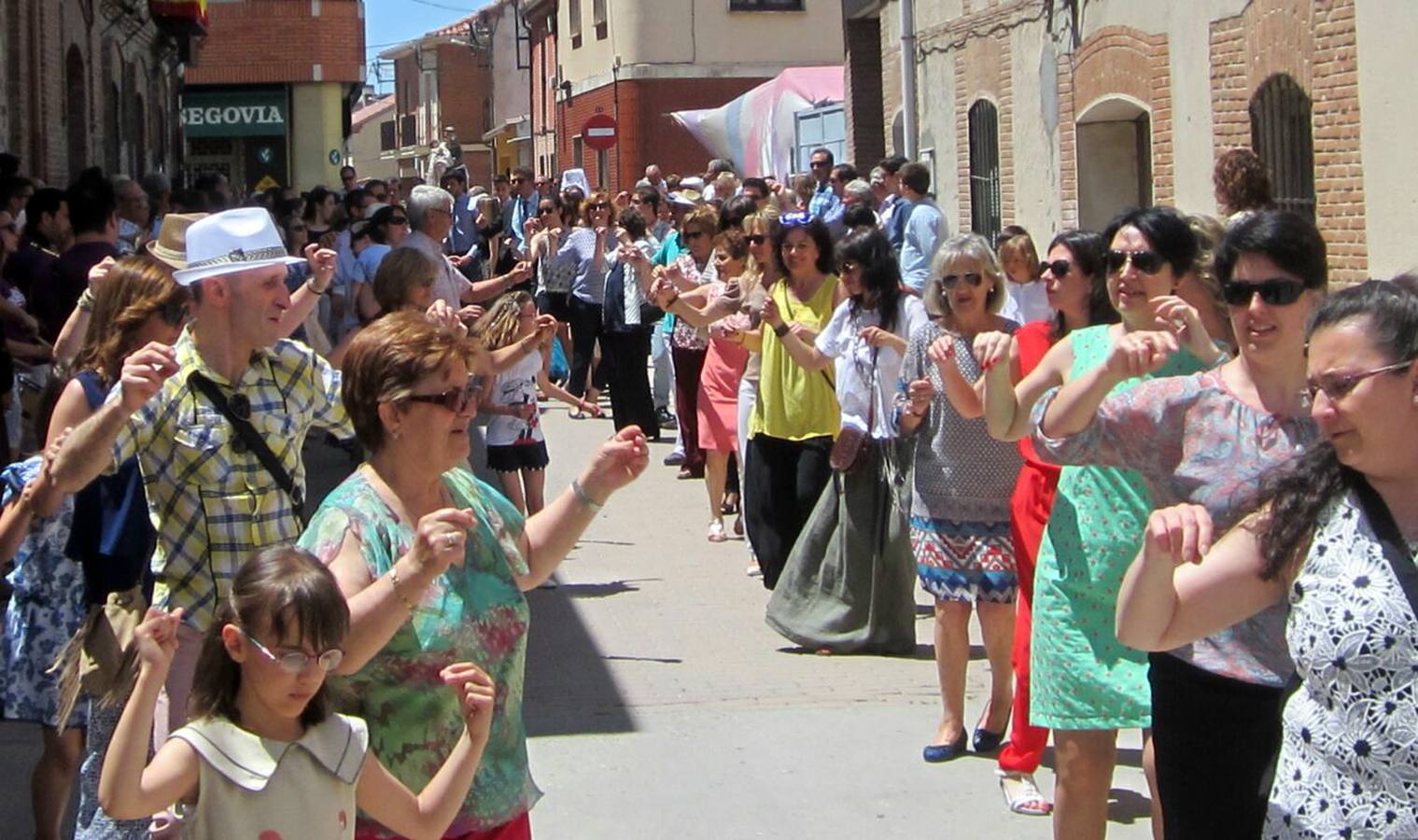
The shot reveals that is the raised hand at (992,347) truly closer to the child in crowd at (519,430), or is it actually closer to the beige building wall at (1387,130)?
the child in crowd at (519,430)

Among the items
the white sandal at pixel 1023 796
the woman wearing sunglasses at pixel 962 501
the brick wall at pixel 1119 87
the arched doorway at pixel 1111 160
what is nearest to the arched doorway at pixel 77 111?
the brick wall at pixel 1119 87

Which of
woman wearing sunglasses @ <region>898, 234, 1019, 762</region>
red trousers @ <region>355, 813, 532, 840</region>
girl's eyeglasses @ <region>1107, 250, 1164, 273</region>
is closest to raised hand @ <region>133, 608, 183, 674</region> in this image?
red trousers @ <region>355, 813, 532, 840</region>

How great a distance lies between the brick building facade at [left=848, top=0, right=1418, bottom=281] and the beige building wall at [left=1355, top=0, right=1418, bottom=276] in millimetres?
11

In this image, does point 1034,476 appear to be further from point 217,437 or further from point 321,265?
point 217,437

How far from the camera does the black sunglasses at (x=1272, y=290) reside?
13.7 ft

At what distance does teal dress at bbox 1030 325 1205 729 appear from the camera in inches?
198

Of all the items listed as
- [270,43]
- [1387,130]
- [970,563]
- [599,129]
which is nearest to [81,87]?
[599,129]

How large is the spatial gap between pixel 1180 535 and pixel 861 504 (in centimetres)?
501

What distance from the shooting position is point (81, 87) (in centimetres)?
2195

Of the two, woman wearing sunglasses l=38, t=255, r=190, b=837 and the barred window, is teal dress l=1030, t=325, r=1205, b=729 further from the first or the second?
the barred window

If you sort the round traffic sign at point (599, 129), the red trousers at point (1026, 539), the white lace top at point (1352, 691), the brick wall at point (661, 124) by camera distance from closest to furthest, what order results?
the white lace top at point (1352, 691) → the red trousers at point (1026, 539) → the round traffic sign at point (599, 129) → the brick wall at point (661, 124)

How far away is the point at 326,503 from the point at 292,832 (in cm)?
66

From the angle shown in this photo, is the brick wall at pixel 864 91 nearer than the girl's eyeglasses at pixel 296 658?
No

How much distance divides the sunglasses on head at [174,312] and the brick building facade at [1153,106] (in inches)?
312
